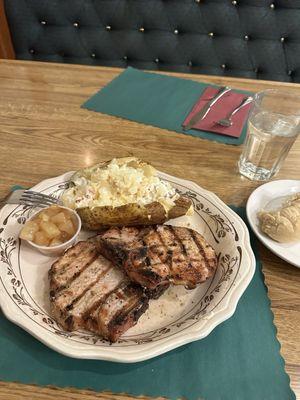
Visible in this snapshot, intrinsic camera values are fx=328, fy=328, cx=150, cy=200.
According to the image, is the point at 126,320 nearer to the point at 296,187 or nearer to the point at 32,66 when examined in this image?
the point at 296,187

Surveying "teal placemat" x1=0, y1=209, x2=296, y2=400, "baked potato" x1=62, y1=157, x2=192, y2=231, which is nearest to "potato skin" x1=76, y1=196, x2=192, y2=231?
"baked potato" x1=62, y1=157, x2=192, y2=231

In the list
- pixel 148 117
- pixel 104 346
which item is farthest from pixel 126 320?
pixel 148 117

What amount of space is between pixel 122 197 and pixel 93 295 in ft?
1.15

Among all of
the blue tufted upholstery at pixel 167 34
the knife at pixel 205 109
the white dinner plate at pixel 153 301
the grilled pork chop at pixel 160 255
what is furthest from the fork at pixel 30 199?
the blue tufted upholstery at pixel 167 34

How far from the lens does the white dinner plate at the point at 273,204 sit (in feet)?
3.19

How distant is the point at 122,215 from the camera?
1.02 meters

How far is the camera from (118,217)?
1021mm

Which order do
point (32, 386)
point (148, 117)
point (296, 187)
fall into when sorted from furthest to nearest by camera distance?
point (148, 117)
point (296, 187)
point (32, 386)

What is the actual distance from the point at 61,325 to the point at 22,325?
0.29ft

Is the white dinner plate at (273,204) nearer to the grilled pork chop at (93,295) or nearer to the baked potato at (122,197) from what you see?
the baked potato at (122,197)

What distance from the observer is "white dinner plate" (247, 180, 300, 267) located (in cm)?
97

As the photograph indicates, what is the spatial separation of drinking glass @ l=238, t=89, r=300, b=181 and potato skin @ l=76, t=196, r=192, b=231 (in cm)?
49

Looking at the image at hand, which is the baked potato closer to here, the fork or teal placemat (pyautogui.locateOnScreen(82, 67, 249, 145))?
the fork

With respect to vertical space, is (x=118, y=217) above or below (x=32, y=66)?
below
